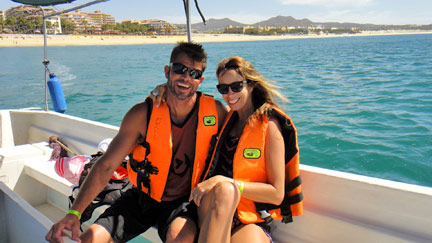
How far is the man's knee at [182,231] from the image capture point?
1697 mm

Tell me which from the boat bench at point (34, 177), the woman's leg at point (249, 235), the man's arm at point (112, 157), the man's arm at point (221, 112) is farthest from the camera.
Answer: the boat bench at point (34, 177)

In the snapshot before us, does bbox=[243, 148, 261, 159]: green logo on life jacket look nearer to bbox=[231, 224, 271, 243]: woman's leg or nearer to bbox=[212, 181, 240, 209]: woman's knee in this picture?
bbox=[212, 181, 240, 209]: woman's knee


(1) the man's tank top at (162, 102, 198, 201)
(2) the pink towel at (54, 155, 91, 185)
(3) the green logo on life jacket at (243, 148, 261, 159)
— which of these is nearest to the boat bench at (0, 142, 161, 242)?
(2) the pink towel at (54, 155, 91, 185)

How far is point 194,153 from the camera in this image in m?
1.95

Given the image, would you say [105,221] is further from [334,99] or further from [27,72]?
[27,72]

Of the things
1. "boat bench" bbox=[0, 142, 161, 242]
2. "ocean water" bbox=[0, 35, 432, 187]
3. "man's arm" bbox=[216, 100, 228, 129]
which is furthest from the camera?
"ocean water" bbox=[0, 35, 432, 187]

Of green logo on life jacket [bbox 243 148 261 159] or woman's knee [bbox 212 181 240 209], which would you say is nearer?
woman's knee [bbox 212 181 240 209]

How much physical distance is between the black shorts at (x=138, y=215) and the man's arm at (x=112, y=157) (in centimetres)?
16

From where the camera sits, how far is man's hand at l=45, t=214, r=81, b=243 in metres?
1.58

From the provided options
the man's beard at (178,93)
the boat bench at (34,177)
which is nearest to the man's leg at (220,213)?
the man's beard at (178,93)

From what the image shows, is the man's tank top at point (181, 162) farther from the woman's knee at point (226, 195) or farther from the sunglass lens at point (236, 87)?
the woman's knee at point (226, 195)

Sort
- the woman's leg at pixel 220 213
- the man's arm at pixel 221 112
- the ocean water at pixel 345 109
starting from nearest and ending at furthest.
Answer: the woman's leg at pixel 220 213 < the man's arm at pixel 221 112 < the ocean water at pixel 345 109

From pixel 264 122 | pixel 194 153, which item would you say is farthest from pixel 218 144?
pixel 264 122

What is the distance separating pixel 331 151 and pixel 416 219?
439 cm
